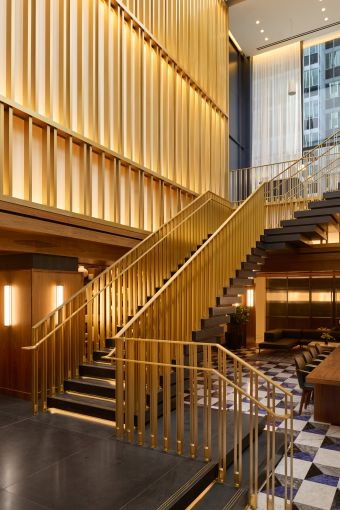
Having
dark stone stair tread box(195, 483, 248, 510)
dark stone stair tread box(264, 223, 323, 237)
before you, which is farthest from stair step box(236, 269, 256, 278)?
dark stone stair tread box(195, 483, 248, 510)

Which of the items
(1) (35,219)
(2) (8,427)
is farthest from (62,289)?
(2) (8,427)

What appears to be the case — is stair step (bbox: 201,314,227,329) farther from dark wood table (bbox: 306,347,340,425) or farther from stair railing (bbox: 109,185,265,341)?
dark wood table (bbox: 306,347,340,425)

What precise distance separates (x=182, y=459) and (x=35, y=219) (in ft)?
10.3

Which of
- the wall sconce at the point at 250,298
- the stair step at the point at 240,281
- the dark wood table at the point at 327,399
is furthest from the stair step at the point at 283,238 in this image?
the wall sconce at the point at 250,298

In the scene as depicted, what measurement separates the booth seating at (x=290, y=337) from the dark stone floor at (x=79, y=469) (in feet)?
27.5

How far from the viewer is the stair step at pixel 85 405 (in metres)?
4.71

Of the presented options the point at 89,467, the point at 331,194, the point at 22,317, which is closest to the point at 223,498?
the point at 89,467

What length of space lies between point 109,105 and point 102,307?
3.32 meters

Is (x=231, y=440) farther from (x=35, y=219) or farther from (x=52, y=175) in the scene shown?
→ (x=52, y=175)

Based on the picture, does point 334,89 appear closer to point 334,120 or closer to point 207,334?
point 334,120

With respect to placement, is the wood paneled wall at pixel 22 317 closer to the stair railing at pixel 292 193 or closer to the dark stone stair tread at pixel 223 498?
the dark stone stair tread at pixel 223 498

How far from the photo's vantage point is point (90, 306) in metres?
5.82

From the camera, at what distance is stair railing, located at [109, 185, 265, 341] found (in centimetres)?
455

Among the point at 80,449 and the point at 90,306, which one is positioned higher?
the point at 90,306
